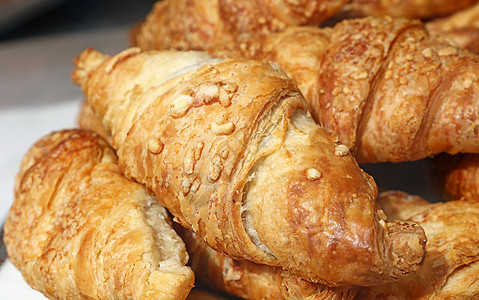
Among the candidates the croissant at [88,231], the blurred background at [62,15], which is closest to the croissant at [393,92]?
the croissant at [88,231]

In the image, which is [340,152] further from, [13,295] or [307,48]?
[13,295]

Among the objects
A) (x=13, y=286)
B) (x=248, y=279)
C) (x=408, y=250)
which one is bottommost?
(x=13, y=286)

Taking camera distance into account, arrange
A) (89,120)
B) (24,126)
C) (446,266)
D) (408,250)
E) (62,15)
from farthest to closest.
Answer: (62,15), (24,126), (89,120), (446,266), (408,250)

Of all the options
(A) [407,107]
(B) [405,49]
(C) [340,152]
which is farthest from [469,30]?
(C) [340,152]

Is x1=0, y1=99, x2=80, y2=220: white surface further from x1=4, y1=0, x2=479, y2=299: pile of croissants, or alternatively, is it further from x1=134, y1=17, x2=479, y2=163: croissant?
x1=134, y1=17, x2=479, y2=163: croissant

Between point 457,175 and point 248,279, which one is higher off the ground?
point 457,175

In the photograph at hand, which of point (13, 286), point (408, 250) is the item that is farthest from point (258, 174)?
point (13, 286)

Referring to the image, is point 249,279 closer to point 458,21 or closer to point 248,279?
point 248,279

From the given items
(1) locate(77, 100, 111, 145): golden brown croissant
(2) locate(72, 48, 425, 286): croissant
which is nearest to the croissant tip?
(2) locate(72, 48, 425, 286): croissant

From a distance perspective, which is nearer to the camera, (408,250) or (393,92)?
(408,250)
